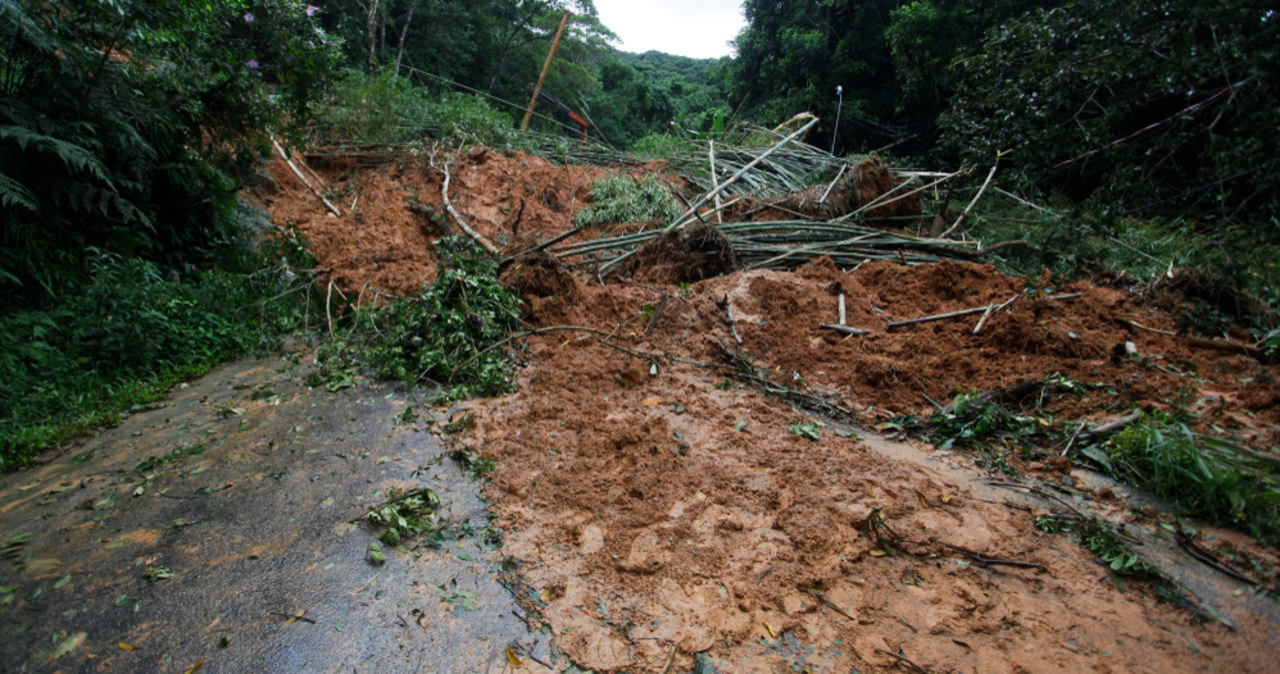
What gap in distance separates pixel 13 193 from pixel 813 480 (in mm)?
4479

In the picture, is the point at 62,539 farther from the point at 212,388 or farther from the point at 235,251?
the point at 235,251

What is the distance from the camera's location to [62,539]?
2184 millimetres

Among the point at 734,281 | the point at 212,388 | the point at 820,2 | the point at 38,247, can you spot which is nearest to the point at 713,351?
the point at 734,281

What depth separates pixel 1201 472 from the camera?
86.2 inches

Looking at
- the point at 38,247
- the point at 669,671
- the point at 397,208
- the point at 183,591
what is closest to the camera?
the point at 669,671

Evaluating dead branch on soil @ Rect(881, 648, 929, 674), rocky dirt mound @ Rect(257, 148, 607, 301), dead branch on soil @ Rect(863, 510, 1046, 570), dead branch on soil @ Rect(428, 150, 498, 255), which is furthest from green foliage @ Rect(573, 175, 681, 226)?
dead branch on soil @ Rect(881, 648, 929, 674)

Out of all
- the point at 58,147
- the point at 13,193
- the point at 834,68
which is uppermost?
the point at 834,68

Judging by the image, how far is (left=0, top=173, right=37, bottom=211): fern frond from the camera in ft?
9.95

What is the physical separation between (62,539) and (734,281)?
398 cm

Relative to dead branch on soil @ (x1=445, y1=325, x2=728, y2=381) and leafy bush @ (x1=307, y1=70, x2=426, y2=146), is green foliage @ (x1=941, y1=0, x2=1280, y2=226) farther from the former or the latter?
leafy bush @ (x1=307, y1=70, x2=426, y2=146)

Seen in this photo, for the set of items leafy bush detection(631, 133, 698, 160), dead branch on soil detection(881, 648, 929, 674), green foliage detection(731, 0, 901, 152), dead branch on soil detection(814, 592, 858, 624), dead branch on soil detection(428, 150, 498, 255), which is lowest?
dead branch on soil detection(881, 648, 929, 674)

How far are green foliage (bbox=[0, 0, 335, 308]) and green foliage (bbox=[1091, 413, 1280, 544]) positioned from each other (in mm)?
5587

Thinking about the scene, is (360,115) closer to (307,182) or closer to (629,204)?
(307,182)

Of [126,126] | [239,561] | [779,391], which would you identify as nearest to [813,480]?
[779,391]
